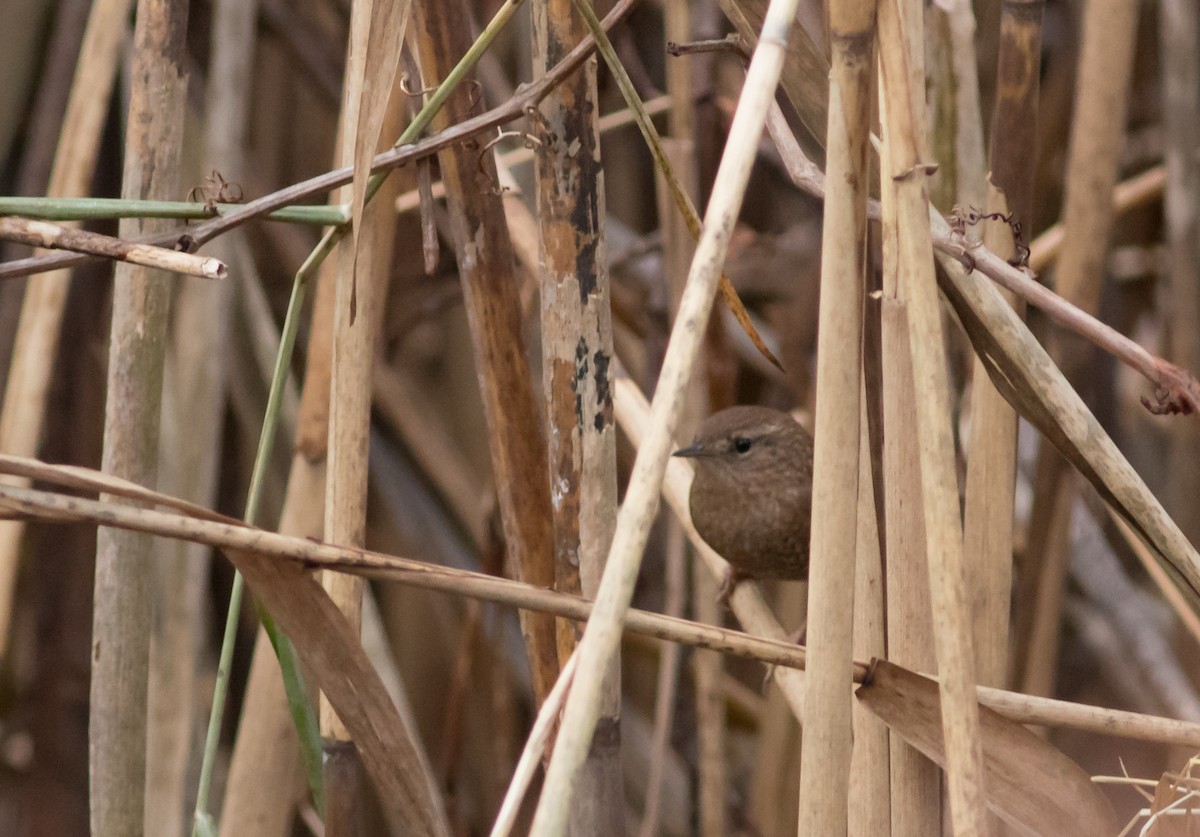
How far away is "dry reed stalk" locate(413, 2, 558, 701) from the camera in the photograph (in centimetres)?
123

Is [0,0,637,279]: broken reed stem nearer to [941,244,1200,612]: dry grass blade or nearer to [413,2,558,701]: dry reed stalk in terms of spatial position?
[413,2,558,701]: dry reed stalk

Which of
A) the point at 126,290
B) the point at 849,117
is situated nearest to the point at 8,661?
the point at 126,290

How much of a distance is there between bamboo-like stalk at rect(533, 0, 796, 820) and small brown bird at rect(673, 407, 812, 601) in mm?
1318

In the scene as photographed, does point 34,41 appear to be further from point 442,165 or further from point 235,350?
point 442,165

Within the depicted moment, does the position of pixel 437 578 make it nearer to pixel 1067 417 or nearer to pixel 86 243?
pixel 86 243

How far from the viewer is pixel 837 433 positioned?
0.86 m

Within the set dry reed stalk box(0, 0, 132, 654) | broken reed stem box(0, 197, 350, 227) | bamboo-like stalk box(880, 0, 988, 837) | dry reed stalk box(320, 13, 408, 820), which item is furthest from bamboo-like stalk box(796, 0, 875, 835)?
dry reed stalk box(0, 0, 132, 654)

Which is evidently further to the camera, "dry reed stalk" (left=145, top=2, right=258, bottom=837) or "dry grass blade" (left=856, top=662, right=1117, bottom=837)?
"dry reed stalk" (left=145, top=2, right=258, bottom=837)

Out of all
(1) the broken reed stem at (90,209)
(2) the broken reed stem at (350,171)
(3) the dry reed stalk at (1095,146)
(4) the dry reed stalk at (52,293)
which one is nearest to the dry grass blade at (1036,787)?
(2) the broken reed stem at (350,171)

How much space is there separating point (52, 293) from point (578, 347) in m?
0.91

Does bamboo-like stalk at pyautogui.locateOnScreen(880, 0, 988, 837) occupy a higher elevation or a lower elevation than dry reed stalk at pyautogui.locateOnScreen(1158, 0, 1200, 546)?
lower

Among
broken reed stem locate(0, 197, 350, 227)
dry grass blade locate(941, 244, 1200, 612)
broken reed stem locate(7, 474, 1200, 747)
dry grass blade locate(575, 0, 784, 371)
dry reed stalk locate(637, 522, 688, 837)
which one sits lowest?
dry reed stalk locate(637, 522, 688, 837)

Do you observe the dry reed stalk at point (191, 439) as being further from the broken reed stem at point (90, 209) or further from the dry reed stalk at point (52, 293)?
the broken reed stem at point (90, 209)

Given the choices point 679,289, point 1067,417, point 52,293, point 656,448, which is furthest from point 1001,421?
point 52,293
